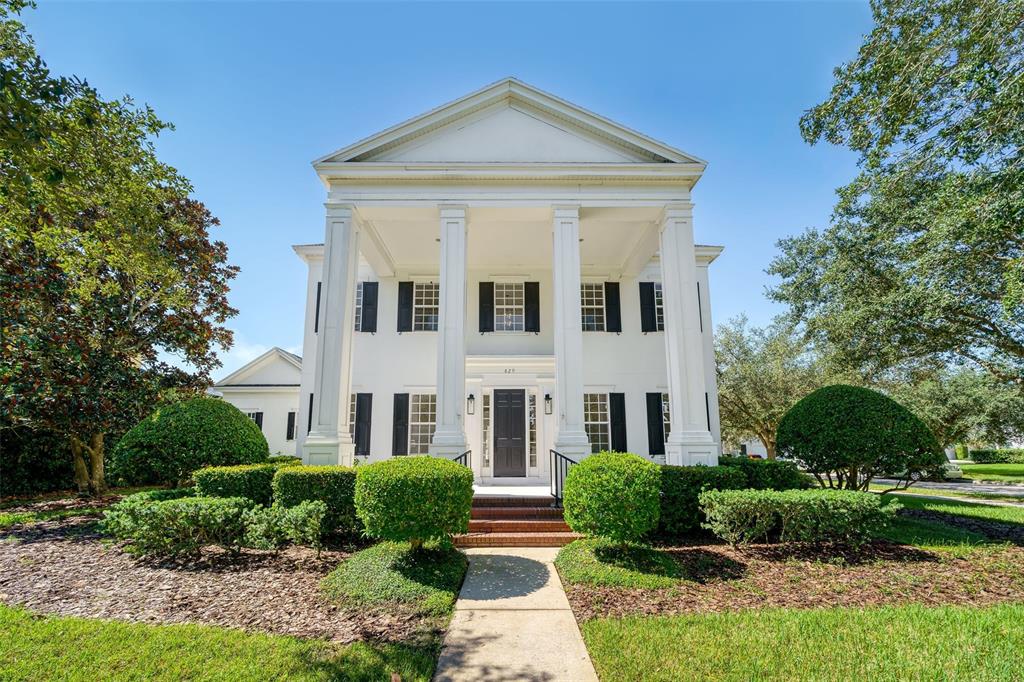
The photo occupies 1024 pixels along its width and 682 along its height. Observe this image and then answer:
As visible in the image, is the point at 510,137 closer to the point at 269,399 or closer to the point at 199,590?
the point at 199,590

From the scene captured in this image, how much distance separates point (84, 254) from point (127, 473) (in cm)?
463

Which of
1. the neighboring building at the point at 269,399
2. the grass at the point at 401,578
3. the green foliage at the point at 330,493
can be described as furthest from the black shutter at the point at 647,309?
the neighboring building at the point at 269,399

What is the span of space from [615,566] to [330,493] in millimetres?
4286

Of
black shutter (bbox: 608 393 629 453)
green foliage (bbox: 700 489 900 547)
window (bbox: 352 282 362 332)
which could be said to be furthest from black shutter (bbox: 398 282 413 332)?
green foliage (bbox: 700 489 900 547)

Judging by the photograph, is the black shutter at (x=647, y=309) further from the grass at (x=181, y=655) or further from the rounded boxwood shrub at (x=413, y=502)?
the grass at (x=181, y=655)

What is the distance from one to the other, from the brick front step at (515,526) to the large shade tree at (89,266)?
6.06 meters

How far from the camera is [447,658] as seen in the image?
152 inches

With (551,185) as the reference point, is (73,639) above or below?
below

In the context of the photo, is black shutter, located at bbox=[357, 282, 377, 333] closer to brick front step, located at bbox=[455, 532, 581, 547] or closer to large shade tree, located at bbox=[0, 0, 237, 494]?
large shade tree, located at bbox=[0, 0, 237, 494]

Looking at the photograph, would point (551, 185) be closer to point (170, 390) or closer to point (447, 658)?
point (447, 658)

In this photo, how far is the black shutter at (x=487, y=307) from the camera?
13.3m

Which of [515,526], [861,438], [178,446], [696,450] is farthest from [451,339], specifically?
[861,438]

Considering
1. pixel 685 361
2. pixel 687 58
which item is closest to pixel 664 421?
pixel 685 361

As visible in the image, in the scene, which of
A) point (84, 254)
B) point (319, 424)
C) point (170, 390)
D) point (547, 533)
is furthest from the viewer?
point (170, 390)
